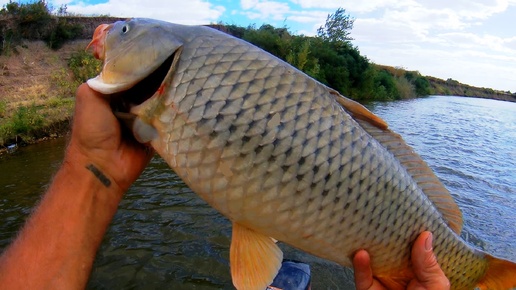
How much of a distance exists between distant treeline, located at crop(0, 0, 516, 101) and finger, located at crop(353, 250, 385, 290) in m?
21.9

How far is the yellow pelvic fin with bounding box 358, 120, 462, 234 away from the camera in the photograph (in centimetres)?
196

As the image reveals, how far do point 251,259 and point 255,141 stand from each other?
23.5 inches

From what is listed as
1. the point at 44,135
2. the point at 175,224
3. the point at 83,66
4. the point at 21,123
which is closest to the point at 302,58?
the point at 83,66

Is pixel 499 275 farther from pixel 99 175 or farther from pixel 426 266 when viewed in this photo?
pixel 99 175

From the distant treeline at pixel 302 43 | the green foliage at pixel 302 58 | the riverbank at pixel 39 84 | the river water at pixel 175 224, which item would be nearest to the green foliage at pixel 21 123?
the riverbank at pixel 39 84

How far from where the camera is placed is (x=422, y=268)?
1.93 metres

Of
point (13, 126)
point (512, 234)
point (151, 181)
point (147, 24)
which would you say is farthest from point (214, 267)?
point (13, 126)

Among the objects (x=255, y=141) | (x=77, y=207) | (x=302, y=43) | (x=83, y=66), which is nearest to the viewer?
(x=255, y=141)

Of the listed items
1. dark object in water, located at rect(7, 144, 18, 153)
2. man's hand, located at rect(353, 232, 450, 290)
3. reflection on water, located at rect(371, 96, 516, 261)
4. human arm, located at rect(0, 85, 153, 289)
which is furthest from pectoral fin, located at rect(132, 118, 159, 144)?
dark object in water, located at rect(7, 144, 18, 153)

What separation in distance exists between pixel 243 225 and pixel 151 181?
7.86 m

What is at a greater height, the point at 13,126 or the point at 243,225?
the point at 243,225

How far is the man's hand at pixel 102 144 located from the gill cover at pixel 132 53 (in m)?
0.10

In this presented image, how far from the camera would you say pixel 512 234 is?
6980 mm

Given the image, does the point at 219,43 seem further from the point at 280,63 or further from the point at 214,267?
the point at 214,267
